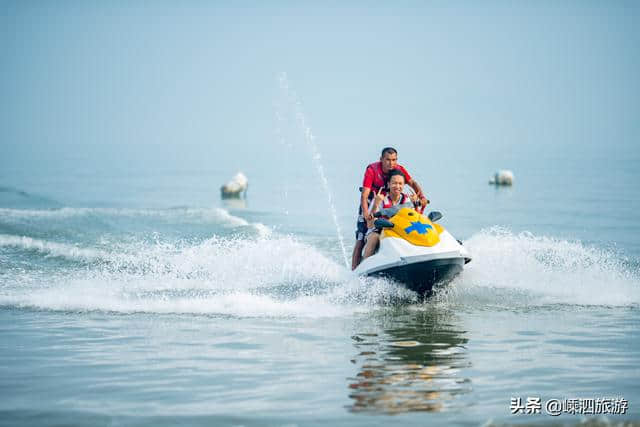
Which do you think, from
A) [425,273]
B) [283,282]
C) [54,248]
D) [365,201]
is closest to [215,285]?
[283,282]

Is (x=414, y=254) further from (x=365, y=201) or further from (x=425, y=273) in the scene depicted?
(x=365, y=201)

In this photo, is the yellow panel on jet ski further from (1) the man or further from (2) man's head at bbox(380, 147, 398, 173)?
(2) man's head at bbox(380, 147, 398, 173)

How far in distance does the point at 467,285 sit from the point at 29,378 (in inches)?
244

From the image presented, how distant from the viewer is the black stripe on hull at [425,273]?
1009 cm

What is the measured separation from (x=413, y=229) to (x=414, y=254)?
449 millimetres

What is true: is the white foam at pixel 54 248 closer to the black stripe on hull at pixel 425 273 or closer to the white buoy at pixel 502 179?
the black stripe on hull at pixel 425 273

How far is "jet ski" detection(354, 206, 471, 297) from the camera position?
10.1 m

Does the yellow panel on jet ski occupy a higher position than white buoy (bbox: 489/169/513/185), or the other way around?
white buoy (bbox: 489/169/513/185)

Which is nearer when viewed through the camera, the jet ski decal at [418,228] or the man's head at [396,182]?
the jet ski decal at [418,228]

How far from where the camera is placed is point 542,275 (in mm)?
12023

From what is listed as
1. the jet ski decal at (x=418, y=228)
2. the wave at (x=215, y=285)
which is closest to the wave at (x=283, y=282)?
the wave at (x=215, y=285)

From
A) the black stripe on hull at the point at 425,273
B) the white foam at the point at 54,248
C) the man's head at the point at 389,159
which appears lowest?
the black stripe on hull at the point at 425,273

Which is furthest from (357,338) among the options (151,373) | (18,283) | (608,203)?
(608,203)

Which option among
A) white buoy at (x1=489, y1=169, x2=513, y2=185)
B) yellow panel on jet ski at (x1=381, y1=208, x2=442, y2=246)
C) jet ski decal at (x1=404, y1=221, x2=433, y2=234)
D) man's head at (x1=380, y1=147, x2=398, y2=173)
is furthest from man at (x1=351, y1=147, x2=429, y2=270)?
white buoy at (x1=489, y1=169, x2=513, y2=185)
